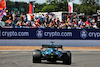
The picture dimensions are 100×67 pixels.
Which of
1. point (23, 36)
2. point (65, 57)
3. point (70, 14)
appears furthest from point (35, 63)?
point (70, 14)

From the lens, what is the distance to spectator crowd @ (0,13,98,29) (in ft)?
100

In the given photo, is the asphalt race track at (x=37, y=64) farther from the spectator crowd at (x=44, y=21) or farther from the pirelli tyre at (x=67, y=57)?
the spectator crowd at (x=44, y=21)

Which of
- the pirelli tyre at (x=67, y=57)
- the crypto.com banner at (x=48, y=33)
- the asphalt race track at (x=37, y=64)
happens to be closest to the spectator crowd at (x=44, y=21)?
the crypto.com banner at (x=48, y=33)

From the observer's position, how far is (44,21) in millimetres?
32031

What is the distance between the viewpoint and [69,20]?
31.9 m

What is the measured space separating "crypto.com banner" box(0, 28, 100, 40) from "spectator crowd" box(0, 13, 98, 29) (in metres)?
3.86

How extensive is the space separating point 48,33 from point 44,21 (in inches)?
246

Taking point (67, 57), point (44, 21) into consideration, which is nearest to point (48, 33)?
point (44, 21)

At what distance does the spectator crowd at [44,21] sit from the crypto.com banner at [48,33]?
3.86 metres

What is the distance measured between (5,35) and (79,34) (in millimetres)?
7473

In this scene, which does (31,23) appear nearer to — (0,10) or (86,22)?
(0,10)

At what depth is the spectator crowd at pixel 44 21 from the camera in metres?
30.5

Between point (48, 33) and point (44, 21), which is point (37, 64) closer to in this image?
point (48, 33)

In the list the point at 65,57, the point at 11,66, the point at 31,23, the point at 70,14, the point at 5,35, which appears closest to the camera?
the point at 11,66
